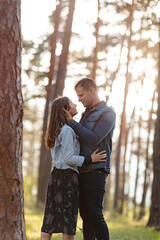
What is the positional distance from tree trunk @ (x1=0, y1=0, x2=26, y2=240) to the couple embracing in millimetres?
564

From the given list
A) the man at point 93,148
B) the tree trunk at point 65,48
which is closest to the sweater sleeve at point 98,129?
the man at point 93,148

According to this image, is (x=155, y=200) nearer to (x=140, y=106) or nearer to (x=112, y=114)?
(x=112, y=114)

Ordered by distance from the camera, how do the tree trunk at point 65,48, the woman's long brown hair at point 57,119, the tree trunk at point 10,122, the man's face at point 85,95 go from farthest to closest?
1. the tree trunk at point 65,48
2. the man's face at point 85,95
3. the woman's long brown hair at point 57,119
4. the tree trunk at point 10,122

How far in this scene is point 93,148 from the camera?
588 cm

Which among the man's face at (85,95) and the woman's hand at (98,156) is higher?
the man's face at (85,95)

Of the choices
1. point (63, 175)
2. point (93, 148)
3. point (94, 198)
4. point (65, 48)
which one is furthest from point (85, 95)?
point (65, 48)

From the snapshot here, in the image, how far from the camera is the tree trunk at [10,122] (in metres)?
5.30

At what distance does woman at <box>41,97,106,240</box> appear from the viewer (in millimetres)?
5672

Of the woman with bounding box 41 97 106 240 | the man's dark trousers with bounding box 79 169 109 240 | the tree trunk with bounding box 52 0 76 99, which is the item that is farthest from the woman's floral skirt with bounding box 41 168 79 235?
the tree trunk with bounding box 52 0 76 99

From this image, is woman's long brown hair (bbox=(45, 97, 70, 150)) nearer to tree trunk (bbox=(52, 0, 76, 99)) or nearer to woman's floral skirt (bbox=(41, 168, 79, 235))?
woman's floral skirt (bbox=(41, 168, 79, 235))

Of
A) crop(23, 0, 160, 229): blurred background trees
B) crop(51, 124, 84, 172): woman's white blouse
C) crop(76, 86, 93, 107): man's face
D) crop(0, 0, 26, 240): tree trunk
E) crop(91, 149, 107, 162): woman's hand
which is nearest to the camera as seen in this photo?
crop(0, 0, 26, 240): tree trunk

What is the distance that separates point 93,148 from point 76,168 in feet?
1.16

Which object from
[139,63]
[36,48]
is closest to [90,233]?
[36,48]

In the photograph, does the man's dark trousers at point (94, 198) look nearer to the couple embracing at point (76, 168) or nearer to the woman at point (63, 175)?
the couple embracing at point (76, 168)
